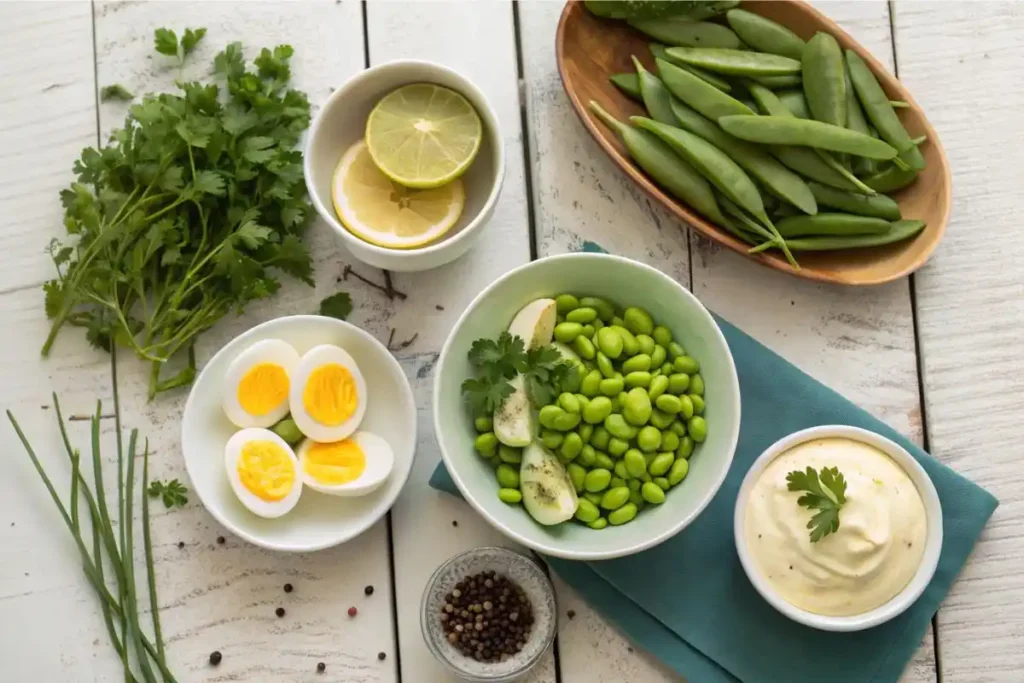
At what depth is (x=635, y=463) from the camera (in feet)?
4.66

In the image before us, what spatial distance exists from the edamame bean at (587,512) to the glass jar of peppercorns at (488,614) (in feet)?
0.44

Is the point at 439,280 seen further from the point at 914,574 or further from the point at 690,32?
the point at 914,574

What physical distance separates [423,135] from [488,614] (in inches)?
29.1

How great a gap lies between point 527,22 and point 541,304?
53 centimetres

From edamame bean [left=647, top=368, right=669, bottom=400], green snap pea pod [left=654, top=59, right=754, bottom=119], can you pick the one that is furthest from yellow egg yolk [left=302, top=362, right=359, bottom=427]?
green snap pea pod [left=654, top=59, right=754, bottom=119]

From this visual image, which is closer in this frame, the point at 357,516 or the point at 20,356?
the point at 357,516

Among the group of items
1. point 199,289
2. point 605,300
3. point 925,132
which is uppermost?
point 925,132

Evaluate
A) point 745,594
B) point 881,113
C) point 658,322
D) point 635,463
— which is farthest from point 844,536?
point 881,113

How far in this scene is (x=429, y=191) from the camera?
5.05 ft

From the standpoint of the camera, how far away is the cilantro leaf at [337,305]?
61.9 inches

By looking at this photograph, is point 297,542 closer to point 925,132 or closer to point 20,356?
point 20,356

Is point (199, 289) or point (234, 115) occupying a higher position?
point (234, 115)

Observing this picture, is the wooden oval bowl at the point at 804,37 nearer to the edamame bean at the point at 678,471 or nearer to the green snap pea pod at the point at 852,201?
the green snap pea pod at the point at 852,201

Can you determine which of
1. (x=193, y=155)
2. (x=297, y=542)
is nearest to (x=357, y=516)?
(x=297, y=542)
